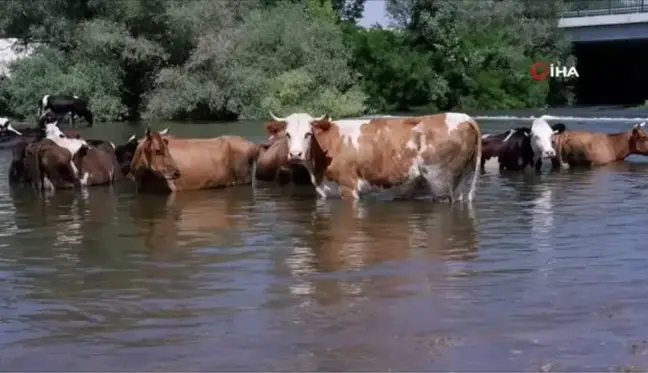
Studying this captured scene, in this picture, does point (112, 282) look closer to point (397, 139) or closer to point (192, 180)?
point (397, 139)

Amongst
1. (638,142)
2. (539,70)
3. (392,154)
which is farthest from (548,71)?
(392,154)

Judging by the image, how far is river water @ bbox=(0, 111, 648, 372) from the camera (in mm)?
7781

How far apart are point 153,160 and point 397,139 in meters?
4.01

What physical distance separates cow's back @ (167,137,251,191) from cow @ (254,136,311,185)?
549 millimetres

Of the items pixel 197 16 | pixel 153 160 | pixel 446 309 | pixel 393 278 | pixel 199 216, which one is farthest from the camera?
pixel 197 16

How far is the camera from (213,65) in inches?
1916

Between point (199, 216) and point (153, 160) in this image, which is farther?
point (153, 160)

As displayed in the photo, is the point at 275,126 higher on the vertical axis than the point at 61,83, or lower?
lower

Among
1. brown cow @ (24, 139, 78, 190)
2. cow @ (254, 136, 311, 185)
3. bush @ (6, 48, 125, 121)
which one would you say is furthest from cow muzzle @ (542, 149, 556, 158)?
bush @ (6, 48, 125, 121)

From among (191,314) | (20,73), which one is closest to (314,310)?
(191,314)

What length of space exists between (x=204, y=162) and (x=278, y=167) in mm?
1322

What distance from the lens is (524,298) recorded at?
934 cm

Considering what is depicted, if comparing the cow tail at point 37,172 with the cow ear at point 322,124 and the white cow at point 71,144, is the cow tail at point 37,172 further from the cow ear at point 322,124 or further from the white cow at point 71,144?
the cow ear at point 322,124

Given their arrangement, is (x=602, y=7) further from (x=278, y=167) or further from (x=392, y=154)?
(x=392, y=154)
